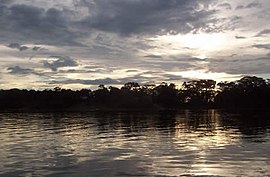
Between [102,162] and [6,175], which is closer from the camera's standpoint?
[6,175]

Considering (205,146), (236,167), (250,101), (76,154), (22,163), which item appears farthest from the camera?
(250,101)

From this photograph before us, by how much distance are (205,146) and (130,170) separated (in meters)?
14.0

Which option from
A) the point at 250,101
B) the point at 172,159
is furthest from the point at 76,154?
the point at 250,101

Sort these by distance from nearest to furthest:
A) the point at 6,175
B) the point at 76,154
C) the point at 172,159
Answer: the point at 6,175 → the point at 172,159 → the point at 76,154

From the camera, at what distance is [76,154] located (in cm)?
3177

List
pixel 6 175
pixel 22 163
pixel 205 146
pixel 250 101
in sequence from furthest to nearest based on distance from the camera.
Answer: pixel 250 101
pixel 205 146
pixel 22 163
pixel 6 175

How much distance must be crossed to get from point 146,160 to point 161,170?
4268 millimetres

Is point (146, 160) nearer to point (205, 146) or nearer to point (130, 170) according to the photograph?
point (130, 170)

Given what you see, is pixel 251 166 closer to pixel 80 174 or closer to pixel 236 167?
pixel 236 167

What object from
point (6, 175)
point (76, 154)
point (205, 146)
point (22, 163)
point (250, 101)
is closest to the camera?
point (6, 175)

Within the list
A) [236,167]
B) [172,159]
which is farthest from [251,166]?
[172,159]

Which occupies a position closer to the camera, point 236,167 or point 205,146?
point 236,167

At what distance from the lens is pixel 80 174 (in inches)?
918

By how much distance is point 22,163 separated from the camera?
27000 mm
